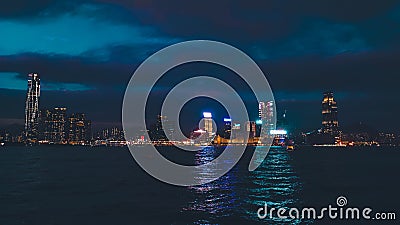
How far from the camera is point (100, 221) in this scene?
29906 mm

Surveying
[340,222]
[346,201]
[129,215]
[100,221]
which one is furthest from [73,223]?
[346,201]

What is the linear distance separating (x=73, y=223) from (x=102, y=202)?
914 cm

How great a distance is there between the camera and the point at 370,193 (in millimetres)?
45875

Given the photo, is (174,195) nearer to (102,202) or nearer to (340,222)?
(102,202)

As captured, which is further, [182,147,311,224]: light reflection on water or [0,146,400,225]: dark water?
[182,147,311,224]: light reflection on water

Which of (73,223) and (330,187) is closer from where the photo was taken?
(73,223)

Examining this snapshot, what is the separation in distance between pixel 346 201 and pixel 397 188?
1422 cm

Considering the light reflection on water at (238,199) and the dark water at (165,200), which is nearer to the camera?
the dark water at (165,200)

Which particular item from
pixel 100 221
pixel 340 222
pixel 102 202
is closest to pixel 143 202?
pixel 102 202

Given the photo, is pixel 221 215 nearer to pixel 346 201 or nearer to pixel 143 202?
pixel 143 202

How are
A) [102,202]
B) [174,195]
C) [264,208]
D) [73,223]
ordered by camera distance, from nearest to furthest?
1. [73,223]
2. [264,208]
3. [102,202]
4. [174,195]

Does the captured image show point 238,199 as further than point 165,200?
Yes

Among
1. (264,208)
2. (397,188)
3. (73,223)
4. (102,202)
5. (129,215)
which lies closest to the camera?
(73,223)

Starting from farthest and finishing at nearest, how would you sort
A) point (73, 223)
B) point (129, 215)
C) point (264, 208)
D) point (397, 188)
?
1. point (397, 188)
2. point (264, 208)
3. point (129, 215)
4. point (73, 223)
